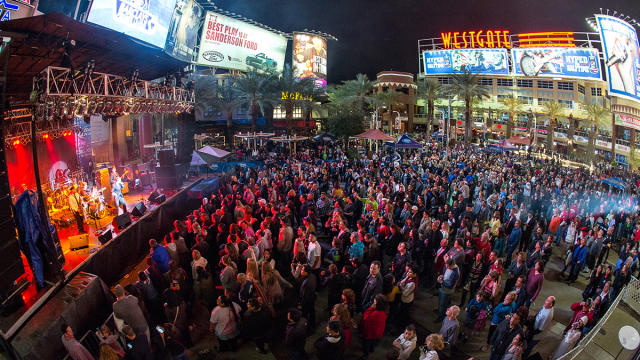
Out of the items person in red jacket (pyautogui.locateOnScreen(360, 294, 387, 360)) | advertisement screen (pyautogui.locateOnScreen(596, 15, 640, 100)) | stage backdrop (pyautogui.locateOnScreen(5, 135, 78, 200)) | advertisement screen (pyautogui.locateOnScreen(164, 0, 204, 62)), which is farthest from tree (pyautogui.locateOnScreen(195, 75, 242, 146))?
advertisement screen (pyautogui.locateOnScreen(596, 15, 640, 100))

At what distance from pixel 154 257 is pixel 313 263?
126 inches

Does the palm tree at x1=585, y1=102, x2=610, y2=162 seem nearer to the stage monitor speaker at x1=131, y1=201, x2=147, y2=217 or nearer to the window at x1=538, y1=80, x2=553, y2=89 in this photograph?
the window at x1=538, y1=80, x2=553, y2=89

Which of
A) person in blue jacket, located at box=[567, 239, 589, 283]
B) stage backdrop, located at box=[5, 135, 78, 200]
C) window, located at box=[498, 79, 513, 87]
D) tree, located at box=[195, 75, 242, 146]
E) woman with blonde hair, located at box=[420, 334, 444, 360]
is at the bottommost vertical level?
person in blue jacket, located at box=[567, 239, 589, 283]

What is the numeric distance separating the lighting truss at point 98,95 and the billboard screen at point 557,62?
184ft

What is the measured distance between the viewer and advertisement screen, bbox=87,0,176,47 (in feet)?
49.5

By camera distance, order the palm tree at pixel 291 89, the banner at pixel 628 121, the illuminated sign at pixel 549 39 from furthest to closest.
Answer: the illuminated sign at pixel 549 39
the banner at pixel 628 121
the palm tree at pixel 291 89

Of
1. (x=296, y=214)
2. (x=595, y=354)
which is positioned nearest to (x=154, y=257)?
(x=296, y=214)

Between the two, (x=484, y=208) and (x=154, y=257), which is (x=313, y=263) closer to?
(x=154, y=257)

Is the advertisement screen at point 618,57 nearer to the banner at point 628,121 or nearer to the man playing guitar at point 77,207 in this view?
the banner at point 628,121

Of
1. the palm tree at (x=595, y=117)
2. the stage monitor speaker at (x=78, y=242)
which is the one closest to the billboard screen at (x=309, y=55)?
the palm tree at (x=595, y=117)

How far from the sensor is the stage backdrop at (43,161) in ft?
Answer: 48.7

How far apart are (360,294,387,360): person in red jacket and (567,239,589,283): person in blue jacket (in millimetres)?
6577

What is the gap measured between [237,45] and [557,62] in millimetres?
47113

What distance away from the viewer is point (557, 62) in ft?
176
